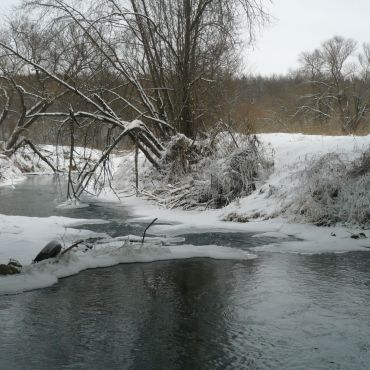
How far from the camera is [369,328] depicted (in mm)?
4762

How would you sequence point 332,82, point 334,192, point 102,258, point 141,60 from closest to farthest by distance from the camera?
point 102,258
point 334,192
point 141,60
point 332,82

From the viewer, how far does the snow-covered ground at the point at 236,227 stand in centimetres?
761

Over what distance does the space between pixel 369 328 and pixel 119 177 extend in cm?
1569

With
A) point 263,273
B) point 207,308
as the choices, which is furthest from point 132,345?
point 263,273

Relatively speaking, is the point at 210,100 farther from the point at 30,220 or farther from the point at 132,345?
the point at 132,345

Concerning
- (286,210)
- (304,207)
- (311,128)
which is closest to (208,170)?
(286,210)

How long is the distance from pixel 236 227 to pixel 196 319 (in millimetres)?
5881

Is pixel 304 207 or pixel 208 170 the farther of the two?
pixel 208 170

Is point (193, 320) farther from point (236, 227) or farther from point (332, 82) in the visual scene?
point (332, 82)

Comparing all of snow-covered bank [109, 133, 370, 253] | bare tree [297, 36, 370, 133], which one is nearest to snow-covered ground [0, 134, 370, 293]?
snow-covered bank [109, 133, 370, 253]

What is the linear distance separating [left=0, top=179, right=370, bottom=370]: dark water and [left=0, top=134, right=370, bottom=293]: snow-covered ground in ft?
1.53

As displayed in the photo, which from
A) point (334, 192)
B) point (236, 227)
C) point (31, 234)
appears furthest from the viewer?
point (236, 227)

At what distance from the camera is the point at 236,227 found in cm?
1085

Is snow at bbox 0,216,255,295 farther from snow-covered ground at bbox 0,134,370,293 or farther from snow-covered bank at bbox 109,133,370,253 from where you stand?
snow-covered bank at bbox 109,133,370,253
